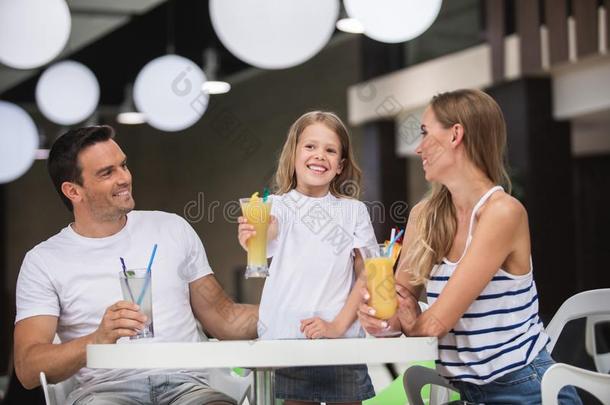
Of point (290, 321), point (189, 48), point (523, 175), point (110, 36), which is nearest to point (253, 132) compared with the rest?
point (189, 48)

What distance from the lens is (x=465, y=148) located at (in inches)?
78.7

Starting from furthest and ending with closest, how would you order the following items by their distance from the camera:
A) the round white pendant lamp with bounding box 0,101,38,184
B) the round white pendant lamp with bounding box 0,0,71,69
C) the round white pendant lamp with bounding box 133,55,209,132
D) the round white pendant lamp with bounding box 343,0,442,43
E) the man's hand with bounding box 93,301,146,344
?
the round white pendant lamp with bounding box 0,101,38,184 < the round white pendant lamp with bounding box 133,55,209,132 < the round white pendant lamp with bounding box 0,0,71,69 < the round white pendant lamp with bounding box 343,0,442,43 < the man's hand with bounding box 93,301,146,344

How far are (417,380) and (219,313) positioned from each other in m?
0.61

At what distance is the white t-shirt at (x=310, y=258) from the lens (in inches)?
91.6

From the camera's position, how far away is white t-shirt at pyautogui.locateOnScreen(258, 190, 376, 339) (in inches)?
91.6

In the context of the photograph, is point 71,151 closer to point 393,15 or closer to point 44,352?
point 44,352

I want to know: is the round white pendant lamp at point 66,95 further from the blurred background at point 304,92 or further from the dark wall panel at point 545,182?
the dark wall panel at point 545,182

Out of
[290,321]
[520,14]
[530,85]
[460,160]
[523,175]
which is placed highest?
[520,14]

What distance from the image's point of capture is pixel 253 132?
11.4 metres

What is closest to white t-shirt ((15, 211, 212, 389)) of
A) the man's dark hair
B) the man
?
the man

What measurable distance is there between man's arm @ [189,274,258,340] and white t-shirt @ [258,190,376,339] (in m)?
0.07

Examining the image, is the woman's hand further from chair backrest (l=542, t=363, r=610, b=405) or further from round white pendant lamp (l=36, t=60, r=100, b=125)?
round white pendant lamp (l=36, t=60, r=100, b=125)

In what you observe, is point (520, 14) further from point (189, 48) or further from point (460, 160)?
point (460, 160)

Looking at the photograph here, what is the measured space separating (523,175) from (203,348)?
574 cm
